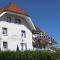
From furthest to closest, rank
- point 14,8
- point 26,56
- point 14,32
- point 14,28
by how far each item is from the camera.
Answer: point 14,8
point 14,28
point 14,32
point 26,56

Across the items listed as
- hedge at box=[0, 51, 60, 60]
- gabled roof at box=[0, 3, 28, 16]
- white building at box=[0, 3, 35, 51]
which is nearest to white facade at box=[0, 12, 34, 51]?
white building at box=[0, 3, 35, 51]

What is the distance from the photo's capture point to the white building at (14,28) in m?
53.4

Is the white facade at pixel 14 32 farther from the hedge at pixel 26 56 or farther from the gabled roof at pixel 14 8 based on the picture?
the hedge at pixel 26 56

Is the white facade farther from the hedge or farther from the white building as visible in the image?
the hedge

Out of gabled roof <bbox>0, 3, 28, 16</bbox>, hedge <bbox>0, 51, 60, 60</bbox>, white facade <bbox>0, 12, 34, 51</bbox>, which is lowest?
hedge <bbox>0, 51, 60, 60</bbox>

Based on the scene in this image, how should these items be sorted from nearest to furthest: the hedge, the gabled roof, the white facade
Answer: the hedge < the white facade < the gabled roof

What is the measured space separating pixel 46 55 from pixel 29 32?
1106 inches

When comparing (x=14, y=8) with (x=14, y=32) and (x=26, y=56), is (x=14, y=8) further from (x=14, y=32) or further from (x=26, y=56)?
(x=26, y=56)

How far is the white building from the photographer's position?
53.4m

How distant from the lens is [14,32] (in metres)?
56.1

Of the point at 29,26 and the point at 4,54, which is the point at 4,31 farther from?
the point at 4,54

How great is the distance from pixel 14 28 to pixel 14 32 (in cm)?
77

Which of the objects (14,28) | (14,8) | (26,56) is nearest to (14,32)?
(14,28)

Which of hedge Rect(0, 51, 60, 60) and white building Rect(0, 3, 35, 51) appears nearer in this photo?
hedge Rect(0, 51, 60, 60)
